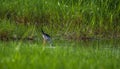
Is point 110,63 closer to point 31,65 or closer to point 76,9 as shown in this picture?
point 31,65

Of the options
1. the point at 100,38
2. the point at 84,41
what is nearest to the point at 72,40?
the point at 84,41

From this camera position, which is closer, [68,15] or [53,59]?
[53,59]

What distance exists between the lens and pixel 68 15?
11031 mm

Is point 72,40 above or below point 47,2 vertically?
below

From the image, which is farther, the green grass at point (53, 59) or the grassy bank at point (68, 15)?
the grassy bank at point (68, 15)

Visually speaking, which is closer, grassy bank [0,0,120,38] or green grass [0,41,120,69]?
green grass [0,41,120,69]

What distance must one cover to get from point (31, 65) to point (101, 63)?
1.04 m

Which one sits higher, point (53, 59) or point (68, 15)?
point (68, 15)

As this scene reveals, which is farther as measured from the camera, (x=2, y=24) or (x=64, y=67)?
(x=2, y=24)

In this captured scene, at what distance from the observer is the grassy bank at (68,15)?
416 inches

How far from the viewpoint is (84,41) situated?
31.6 feet

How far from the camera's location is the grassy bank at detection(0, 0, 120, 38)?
10.6 m

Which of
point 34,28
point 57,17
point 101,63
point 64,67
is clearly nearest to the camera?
point 64,67

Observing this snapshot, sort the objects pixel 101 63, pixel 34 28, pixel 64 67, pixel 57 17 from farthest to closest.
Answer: pixel 57 17, pixel 34 28, pixel 101 63, pixel 64 67
